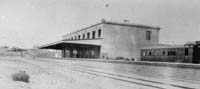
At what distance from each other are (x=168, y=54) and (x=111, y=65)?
18.3ft

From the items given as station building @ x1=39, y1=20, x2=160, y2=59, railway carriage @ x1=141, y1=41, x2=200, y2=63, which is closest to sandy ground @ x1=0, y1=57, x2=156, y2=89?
railway carriage @ x1=141, y1=41, x2=200, y2=63

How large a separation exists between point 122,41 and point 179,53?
14827mm

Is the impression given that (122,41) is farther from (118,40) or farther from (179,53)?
(179,53)

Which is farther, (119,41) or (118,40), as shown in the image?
(118,40)

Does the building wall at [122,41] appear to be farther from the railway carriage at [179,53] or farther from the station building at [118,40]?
the railway carriage at [179,53]

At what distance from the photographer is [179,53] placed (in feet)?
63.3

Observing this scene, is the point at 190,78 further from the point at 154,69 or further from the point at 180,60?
the point at 180,60

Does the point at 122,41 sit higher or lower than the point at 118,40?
lower

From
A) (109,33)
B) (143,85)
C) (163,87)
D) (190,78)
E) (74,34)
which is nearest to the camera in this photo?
(163,87)

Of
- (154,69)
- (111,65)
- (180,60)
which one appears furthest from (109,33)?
(154,69)

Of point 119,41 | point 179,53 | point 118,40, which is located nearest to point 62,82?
point 179,53

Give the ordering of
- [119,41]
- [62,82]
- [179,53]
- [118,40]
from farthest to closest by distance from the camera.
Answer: [118,40] < [119,41] < [179,53] < [62,82]

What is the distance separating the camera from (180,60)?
19047 millimetres

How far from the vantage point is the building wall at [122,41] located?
33.5 meters
